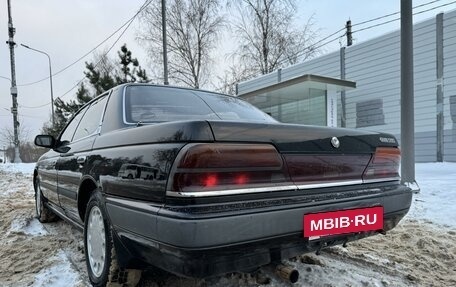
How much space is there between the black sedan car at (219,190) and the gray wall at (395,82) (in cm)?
981

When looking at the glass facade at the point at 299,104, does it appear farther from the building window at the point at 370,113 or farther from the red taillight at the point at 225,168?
the red taillight at the point at 225,168

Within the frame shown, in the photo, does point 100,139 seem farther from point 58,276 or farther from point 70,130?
point 70,130

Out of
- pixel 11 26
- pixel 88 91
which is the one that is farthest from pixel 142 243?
pixel 88 91

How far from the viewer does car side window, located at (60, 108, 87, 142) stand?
416 cm

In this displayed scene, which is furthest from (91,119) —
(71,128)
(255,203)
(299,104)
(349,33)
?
(349,33)

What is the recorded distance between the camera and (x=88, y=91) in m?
29.8

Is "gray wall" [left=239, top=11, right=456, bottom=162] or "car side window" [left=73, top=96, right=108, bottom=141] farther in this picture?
"gray wall" [left=239, top=11, right=456, bottom=162]

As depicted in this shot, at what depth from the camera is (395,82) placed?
1252cm

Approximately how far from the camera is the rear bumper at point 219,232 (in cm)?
170

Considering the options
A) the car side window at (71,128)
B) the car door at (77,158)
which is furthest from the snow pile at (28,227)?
the car side window at (71,128)

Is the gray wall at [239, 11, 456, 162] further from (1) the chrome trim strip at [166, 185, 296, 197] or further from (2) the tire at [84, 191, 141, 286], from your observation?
(2) the tire at [84, 191, 141, 286]

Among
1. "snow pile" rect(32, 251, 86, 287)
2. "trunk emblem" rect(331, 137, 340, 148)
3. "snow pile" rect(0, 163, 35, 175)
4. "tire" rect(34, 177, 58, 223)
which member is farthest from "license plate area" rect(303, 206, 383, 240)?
"snow pile" rect(0, 163, 35, 175)

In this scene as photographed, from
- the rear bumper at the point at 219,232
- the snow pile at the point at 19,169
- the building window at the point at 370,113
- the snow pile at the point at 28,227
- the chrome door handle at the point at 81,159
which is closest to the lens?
the rear bumper at the point at 219,232

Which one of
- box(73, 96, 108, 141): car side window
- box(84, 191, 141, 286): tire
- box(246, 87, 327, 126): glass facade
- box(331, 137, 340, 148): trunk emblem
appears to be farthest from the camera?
box(246, 87, 327, 126): glass facade
